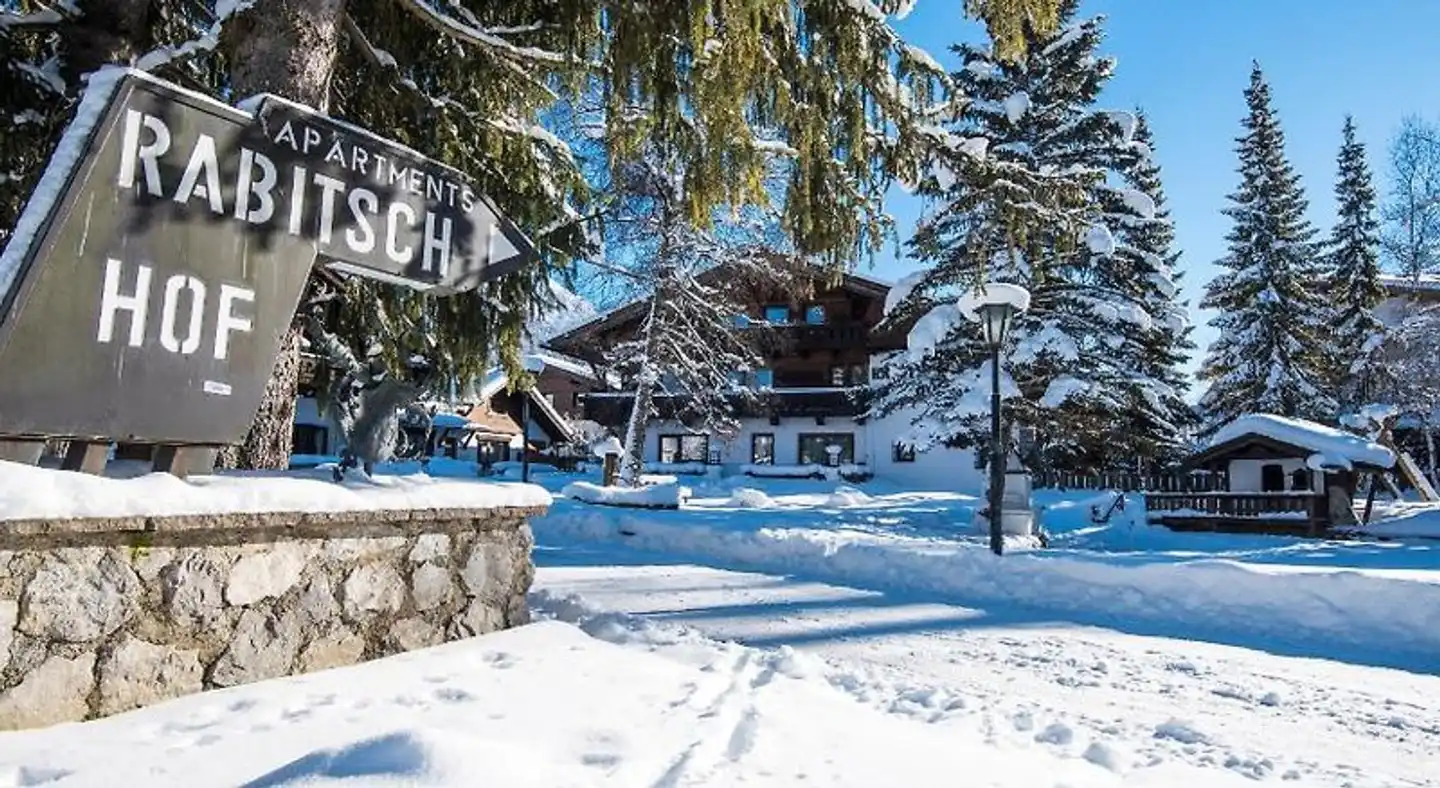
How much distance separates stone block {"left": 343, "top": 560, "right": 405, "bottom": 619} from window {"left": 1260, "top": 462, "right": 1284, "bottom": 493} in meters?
21.6

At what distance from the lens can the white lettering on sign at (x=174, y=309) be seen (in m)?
3.44

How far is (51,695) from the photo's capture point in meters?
3.02

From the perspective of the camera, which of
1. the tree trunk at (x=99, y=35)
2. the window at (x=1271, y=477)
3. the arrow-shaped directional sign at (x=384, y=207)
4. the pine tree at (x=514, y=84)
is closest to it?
the arrow-shaped directional sign at (x=384, y=207)

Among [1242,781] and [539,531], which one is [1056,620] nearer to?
[1242,781]

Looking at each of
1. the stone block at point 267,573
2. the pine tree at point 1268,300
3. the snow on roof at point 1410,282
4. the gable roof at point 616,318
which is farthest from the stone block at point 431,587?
the snow on roof at point 1410,282

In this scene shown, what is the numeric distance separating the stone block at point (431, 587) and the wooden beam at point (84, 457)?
144 cm

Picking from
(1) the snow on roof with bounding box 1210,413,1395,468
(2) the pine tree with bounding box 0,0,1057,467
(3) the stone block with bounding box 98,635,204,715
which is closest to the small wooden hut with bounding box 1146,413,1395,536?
(1) the snow on roof with bounding box 1210,413,1395,468

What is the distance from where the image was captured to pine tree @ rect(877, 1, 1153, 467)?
18.0m

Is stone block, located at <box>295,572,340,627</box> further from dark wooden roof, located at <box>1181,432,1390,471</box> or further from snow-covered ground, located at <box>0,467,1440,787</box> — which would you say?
dark wooden roof, located at <box>1181,432,1390,471</box>

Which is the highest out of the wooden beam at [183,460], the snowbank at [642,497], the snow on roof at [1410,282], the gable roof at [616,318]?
the snow on roof at [1410,282]

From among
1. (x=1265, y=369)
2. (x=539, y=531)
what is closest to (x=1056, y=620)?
(x=539, y=531)

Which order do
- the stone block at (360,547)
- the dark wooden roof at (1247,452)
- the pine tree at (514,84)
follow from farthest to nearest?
the dark wooden roof at (1247,452) → the pine tree at (514,84) → the stone block at (360,547)

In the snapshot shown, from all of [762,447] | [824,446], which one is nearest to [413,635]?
[824,446]

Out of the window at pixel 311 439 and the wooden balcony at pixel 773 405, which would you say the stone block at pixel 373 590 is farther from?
the window at pixel 311 439
